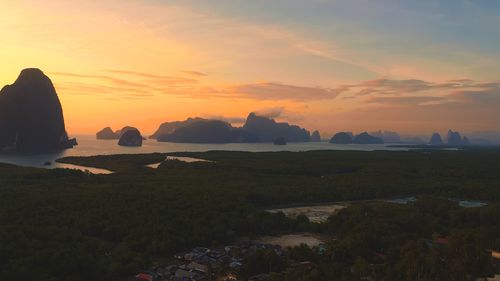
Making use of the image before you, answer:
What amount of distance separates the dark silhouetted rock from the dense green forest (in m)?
89.9

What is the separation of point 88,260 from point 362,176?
252ft

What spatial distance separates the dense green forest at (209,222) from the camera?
34.0 m

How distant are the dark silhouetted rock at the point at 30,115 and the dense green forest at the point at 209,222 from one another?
89865mm

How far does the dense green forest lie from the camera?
3400 centimetres

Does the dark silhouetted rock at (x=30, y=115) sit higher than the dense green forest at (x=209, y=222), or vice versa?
the dark silhouetted rock at (x=30, y=115)

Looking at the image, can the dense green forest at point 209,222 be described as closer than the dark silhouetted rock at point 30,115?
Yes

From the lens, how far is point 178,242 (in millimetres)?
42062

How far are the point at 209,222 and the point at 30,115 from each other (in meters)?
155

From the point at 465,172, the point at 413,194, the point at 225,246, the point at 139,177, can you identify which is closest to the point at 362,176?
the point at 413,194

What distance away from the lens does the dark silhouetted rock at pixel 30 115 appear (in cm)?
17375

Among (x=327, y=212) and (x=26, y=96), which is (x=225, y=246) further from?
(x=26, y=96)

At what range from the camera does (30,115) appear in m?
178

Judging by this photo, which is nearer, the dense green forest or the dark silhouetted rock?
the dense green forest

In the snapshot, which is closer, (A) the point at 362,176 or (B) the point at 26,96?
(A) the point at 362,176
